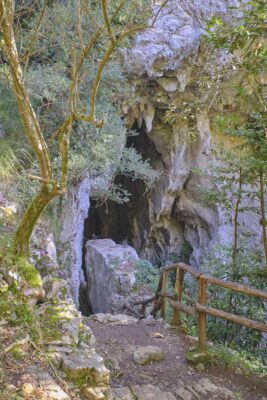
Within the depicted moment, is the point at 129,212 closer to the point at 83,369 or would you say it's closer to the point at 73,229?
the point at 73,229

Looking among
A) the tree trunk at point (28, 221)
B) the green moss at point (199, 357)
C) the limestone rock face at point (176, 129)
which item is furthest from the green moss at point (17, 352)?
the limestone rock face at point (176, 129)

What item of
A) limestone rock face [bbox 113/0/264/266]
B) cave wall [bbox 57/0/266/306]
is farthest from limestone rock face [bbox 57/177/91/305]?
limestone rock face [bbox 113/0/264/266]

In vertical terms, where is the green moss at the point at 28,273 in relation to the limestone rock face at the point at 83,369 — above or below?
above

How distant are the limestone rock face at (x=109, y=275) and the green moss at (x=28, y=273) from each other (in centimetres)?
458

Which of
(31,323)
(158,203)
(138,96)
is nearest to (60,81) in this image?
(138,96)

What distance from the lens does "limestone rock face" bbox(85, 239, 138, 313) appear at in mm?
7820

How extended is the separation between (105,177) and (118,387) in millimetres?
5825

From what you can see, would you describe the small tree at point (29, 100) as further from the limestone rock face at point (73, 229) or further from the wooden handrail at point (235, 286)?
the limestone rock face at point (73, 229)

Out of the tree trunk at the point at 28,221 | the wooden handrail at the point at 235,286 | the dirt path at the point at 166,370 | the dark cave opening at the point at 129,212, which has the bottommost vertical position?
the dirt path at the point at 166,370

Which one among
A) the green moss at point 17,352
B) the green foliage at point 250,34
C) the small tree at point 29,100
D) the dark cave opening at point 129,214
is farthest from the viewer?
the dark cave opening at point 129,214

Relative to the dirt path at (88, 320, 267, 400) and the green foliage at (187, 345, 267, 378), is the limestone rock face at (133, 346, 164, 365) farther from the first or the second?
the green foliage at (187, 345, 267, 378)

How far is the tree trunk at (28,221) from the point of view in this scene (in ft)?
10.2

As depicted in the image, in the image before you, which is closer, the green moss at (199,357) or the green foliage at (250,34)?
the green foliage at (250,34)

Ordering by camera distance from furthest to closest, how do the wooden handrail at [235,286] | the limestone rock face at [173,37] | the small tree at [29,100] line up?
the limestone rock face at [173,37] < the wooden handrail at [235,286] < the small tree at [29,100]
